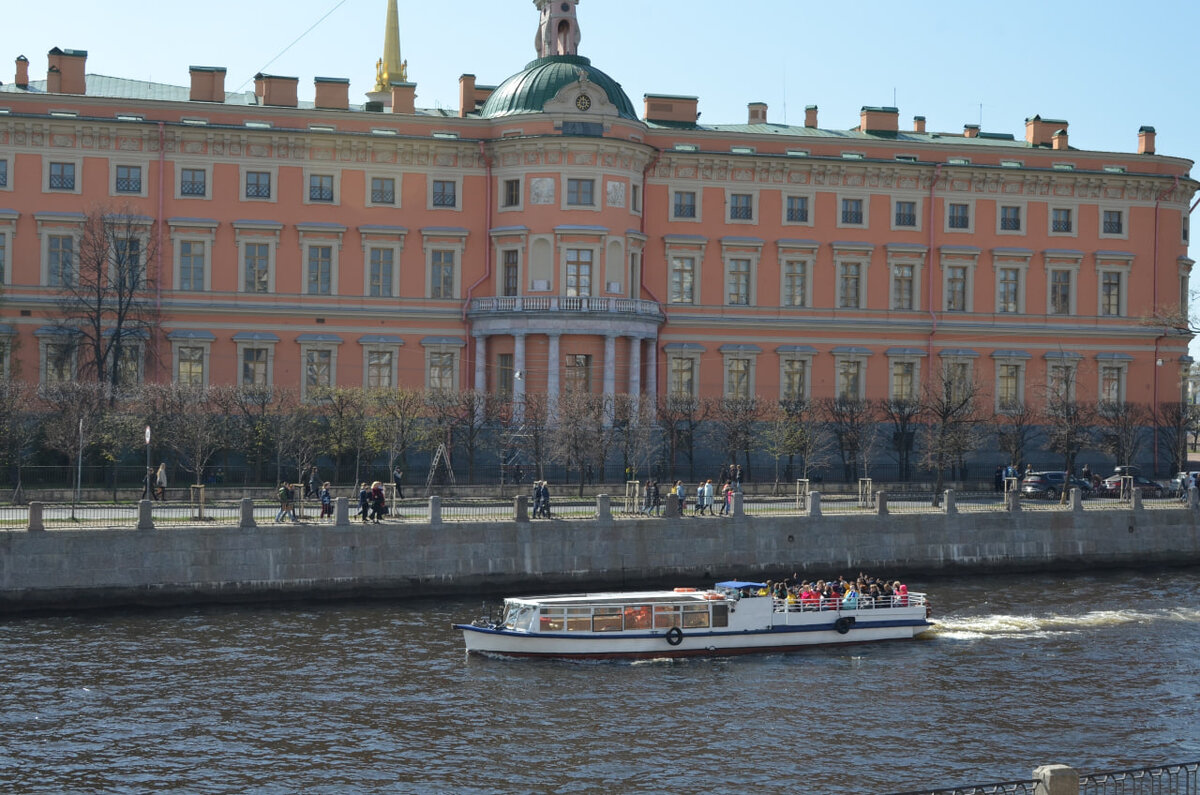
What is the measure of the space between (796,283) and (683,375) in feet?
22.4

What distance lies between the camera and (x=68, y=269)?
6172cm

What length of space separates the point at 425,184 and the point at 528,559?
2600 centimetres

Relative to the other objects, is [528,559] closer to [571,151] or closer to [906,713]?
[906,713]

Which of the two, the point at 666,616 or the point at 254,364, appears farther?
the point at 254,364

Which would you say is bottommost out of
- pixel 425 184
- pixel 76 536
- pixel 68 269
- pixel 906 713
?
pixel 906 713

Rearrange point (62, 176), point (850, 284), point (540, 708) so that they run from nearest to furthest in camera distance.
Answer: point (540, 708), point (62, 176), point (850, 284)

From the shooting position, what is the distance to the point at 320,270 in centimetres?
6456

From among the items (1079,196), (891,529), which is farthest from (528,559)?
(1079,196)

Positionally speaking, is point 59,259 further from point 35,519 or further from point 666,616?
point 666,616

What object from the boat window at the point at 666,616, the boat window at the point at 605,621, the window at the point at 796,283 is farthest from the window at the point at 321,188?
the boat window at the point at 666,616

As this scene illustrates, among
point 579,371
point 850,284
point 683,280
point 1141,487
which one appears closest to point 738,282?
point 683,280

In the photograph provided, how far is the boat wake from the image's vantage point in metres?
39.5

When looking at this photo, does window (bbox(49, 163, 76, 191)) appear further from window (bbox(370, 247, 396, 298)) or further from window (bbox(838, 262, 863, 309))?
window (bbox(838, 262, 863, 309))

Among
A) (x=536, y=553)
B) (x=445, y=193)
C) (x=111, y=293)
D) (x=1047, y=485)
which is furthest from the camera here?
(x=445, y=193)
